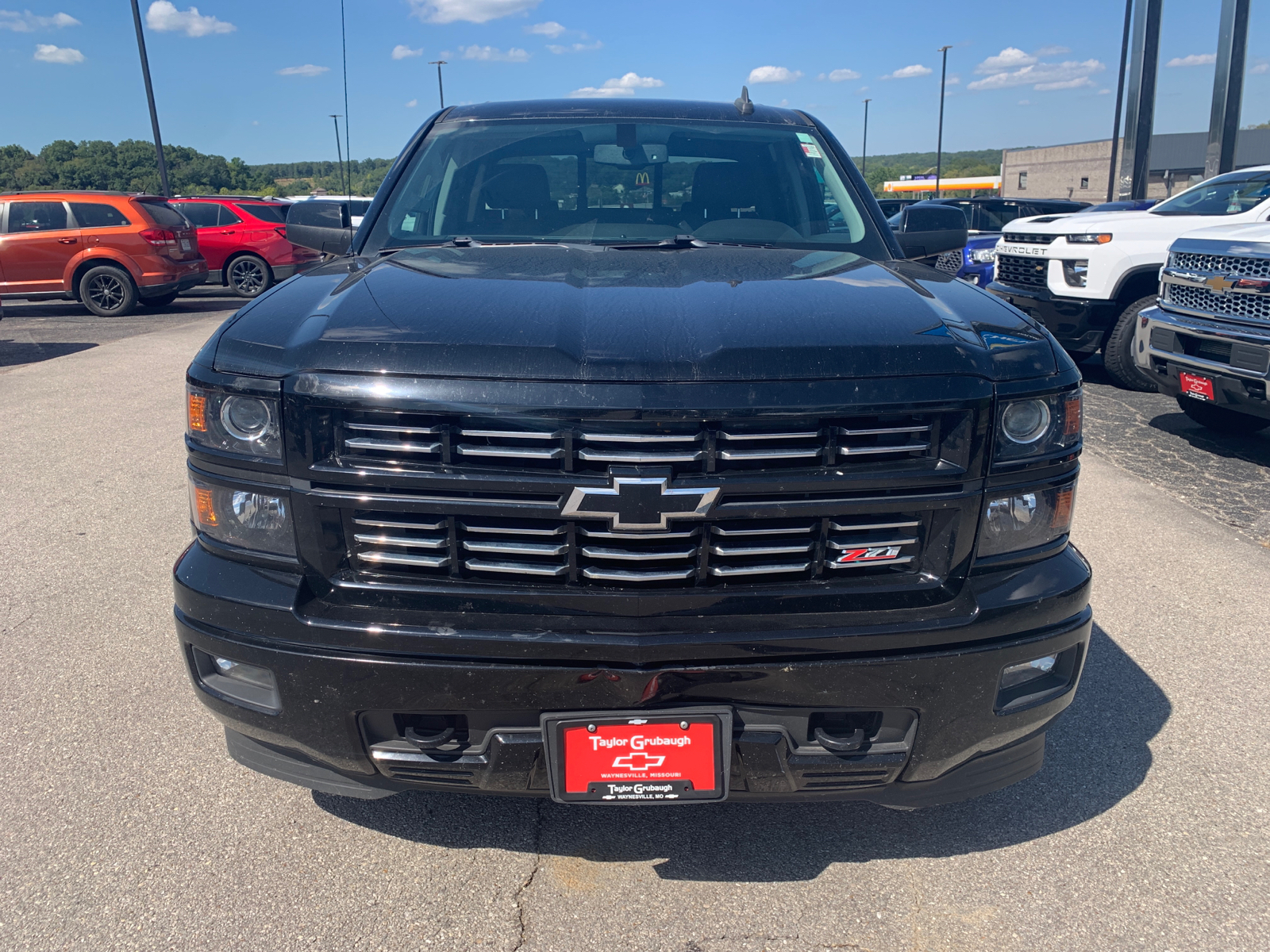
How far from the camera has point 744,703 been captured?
1.93 m

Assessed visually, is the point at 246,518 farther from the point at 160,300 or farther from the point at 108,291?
the point at 160,300

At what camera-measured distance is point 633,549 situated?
1.90 metres

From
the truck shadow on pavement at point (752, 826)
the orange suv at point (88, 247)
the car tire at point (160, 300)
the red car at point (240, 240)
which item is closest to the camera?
the truck shadow on pavement at point (752, 826)

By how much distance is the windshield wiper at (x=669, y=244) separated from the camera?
9.53ft

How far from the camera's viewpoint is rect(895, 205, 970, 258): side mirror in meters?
3.37

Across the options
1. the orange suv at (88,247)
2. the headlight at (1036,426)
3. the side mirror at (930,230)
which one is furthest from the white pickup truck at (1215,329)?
the orange suv at (88,247)

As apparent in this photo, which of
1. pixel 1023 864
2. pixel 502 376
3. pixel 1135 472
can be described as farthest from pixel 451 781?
pixel 1135 472

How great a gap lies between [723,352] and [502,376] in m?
0.44

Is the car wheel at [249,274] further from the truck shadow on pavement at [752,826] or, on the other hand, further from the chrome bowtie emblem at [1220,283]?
the truck shadow on pavement at [752,826]

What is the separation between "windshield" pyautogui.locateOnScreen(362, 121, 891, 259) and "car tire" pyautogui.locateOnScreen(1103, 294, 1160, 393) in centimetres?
645

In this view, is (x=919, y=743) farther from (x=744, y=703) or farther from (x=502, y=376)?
(x=502, y=376)

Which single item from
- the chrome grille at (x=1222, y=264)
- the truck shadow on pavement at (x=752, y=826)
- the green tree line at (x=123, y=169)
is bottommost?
the truck shadow on pavement at (x=752, y=826)

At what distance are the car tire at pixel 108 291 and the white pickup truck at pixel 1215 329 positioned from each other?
13.8 meters

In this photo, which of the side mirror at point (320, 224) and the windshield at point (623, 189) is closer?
the windshield at point (623, 189)
